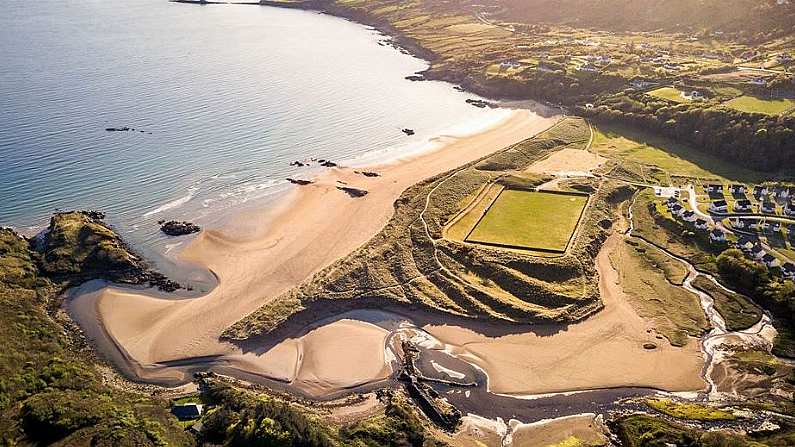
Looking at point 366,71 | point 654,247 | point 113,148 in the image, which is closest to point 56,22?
point 366,71

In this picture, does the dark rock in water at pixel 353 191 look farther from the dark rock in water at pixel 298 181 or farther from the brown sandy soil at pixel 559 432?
the brown sandy soil at pixel 559 432

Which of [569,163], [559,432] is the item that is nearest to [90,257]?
[559,432]

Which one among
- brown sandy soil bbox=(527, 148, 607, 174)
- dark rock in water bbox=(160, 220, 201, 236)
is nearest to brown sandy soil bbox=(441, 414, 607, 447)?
dark rock in water bbox=(160, 220, 201, 236)

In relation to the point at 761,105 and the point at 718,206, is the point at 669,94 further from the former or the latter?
the point at 718,206

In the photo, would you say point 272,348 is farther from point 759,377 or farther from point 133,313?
point 759,377

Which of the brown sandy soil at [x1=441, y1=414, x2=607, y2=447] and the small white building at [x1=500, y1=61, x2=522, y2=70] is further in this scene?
the small white building at [x1=500, y1=61, x2=522, y2=70]

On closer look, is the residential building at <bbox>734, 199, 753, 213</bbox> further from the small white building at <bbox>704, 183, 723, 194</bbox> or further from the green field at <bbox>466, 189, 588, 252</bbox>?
the green field at <bbox>466, 189, 588, 252</bbox>
